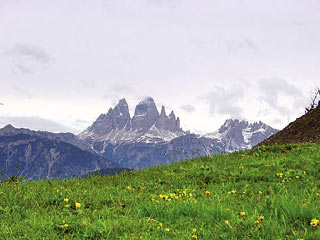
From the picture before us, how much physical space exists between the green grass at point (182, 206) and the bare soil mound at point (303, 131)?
11.1m

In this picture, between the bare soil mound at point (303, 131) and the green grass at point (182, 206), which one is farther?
the bare soil mound at point (303, 131)

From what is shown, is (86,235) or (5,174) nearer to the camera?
(86,235)

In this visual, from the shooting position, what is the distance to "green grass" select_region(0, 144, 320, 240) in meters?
5.66

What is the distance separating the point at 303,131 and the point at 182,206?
20.0m

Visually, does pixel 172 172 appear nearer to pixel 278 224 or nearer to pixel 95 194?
pixel 95 194

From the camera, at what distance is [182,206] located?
6.95m

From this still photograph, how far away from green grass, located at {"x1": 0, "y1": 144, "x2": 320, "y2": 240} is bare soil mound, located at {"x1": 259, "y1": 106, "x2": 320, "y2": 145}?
11.1 metres

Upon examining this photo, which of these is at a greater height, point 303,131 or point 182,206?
point 303,131

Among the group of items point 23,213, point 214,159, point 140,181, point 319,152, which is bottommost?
point 23,213

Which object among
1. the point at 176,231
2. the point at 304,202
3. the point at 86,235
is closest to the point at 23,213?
the point at 86,235

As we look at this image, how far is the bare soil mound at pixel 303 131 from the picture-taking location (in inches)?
→ 871

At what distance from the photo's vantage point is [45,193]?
8.91 metres

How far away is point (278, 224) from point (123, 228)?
9.61 ft

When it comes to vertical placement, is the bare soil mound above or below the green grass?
above
